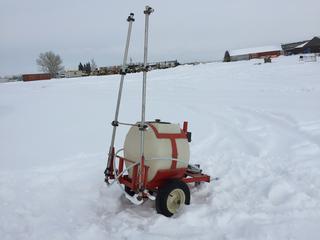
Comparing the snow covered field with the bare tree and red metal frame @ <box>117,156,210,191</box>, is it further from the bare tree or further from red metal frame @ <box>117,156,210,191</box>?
the bare tree

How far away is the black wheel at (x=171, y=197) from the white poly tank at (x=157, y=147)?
0.22 metres

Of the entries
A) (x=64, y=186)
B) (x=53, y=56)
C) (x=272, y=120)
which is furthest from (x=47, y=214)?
(x=53, y=56)

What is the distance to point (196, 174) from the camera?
5.16 m

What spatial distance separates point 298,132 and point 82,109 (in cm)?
685

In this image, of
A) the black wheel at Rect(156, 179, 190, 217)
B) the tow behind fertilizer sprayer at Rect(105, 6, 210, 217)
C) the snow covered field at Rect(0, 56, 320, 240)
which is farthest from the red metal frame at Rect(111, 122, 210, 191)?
the snow covered field at Rect(0, 56, 320, 240)

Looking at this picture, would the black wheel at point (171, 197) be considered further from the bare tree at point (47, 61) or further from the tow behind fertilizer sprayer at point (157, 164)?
the bare tree at point (47, 61)

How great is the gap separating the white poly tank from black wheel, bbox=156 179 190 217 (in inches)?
8.8

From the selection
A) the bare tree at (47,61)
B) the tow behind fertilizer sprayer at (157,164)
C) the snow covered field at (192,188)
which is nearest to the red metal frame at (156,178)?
the tow behind fertilizer sprayer at (157,164)

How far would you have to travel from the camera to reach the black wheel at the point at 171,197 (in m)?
4.38

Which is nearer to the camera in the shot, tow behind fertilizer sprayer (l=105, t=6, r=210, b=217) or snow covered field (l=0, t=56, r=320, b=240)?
snow covered field (l=0, t=56, r=320, b=240)

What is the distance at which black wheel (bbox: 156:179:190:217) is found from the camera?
4.38m

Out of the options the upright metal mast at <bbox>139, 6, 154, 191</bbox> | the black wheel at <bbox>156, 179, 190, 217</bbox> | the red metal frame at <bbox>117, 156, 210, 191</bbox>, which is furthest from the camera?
the red metal frame at <bbox>117, 156, 210, 191</bbox>

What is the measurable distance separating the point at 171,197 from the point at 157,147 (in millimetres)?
607

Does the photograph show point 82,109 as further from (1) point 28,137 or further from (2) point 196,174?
(2) point 196,174
